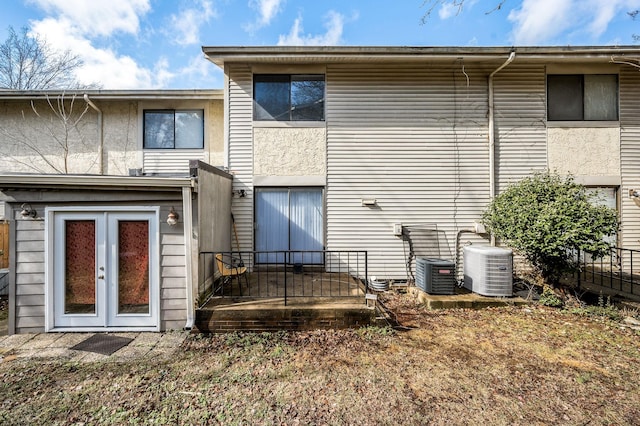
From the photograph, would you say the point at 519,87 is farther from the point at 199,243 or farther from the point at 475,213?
the point at 199,243

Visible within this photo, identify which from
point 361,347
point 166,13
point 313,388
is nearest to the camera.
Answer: point 313,388

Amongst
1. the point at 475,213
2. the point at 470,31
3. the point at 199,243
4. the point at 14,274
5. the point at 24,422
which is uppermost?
the point at 470,31

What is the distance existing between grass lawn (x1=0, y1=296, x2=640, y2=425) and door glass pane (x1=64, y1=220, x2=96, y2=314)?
3.26 ft

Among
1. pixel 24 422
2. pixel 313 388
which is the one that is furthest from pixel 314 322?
pixel 24 422

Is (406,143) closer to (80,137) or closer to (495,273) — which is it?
(495,273)

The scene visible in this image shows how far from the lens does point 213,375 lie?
3301 millimetres

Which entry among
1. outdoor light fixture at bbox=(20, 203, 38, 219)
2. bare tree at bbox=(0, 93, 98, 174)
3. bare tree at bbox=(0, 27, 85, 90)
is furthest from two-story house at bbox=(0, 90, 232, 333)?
bare tree at bbox=(0, 27, 85, 90)

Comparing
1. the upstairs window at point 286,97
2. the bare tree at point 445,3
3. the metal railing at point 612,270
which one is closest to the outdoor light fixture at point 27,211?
the upstairs window at point 286,97

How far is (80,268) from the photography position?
448 cm

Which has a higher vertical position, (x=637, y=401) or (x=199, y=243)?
(x=199, y=243)

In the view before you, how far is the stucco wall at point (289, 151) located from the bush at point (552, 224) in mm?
4277

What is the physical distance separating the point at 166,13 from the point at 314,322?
10483 millimetres

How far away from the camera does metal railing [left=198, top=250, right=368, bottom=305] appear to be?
193 inches

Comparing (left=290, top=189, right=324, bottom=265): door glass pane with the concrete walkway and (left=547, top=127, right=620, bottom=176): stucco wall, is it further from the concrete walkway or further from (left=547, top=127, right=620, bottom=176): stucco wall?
(left=547, top=127, right=620, bottom=176): stucco wall
